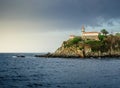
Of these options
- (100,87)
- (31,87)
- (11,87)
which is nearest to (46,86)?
(31,87)

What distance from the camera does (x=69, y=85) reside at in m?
60.2

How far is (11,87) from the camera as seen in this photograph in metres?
Result: 58.3

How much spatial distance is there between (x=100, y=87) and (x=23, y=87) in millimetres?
14601

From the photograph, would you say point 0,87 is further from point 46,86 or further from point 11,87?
point 46,86

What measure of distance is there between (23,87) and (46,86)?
456 centimetres

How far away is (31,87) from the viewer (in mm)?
58750

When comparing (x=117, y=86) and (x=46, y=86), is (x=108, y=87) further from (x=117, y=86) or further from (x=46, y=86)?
(x=46, y=86)

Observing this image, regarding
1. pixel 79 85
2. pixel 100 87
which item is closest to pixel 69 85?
pixel 79 85

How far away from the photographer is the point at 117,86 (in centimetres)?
5784

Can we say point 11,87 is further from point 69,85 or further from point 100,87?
point 100,87

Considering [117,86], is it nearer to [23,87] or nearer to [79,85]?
[79,85]

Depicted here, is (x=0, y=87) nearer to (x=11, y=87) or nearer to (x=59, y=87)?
(x=11, y=87)

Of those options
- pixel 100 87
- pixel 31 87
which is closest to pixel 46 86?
pixel 31 87

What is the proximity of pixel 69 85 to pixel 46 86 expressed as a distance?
→ 4.52 metres
